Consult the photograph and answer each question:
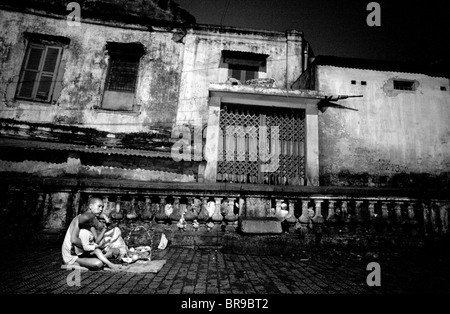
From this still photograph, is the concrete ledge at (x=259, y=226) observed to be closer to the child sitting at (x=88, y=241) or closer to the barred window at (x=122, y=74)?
the child sitting at (x=88, y=241)

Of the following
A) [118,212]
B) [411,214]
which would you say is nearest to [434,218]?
[411,214]

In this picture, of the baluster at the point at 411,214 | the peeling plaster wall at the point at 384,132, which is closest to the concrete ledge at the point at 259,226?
the baluster at the point at 411,214

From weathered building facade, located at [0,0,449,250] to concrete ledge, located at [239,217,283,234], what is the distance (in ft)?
0.13

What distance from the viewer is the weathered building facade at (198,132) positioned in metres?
5.32

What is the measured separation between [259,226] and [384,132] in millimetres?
7830

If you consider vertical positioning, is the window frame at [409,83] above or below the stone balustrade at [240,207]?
above

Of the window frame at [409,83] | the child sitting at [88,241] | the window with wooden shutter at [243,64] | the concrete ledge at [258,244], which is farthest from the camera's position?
the window with wooden shutter at [243,64]

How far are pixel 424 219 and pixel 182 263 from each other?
5390mm

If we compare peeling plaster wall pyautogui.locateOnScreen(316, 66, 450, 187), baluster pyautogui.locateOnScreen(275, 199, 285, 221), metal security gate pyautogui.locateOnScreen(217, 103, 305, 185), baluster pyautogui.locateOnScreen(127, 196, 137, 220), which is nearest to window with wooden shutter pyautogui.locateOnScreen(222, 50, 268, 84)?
peeling plaster wall pyautogui.locateOnScreen(316, 66, 450, 187)

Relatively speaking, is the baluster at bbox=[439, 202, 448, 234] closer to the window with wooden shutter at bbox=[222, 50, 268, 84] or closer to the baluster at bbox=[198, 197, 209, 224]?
the baluster at bbox=[198, 197, 209, 224]

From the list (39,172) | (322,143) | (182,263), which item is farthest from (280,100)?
(39,172)

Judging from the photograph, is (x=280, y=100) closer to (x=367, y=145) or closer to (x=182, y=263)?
(x=367, y=145)

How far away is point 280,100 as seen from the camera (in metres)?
8.86

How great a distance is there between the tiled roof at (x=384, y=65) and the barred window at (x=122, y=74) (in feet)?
27.5
